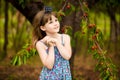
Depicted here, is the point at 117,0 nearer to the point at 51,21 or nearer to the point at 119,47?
the point at 51,21

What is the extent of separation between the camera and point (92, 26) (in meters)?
5.59

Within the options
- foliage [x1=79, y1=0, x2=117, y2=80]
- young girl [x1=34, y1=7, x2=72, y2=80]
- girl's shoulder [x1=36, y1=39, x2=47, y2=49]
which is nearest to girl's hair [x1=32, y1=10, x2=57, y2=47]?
young girl [x1=34, y1=7, x2=72, y2=80]

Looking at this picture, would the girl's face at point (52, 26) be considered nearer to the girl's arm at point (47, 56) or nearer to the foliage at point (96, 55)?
the girl's arm at point (47, 56)

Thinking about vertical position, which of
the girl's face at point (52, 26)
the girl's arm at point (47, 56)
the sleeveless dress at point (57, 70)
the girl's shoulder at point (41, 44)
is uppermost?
the girl's face at point (52, 26)

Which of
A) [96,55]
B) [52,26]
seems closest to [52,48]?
[52,26]

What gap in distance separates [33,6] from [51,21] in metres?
2.88

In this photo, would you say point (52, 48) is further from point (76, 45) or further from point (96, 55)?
point (76, 45)

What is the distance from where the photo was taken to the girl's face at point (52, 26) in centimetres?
495

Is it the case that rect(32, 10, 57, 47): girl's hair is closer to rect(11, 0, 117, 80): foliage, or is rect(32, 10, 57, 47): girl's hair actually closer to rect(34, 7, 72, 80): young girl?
rect(34, 7, 72, 80): young girl

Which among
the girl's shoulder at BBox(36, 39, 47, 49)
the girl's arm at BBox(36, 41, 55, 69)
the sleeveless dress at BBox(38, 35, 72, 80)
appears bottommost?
the sleeveless dress at BBox(38, 35, 72, 80)

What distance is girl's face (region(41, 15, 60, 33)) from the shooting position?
4951 millimetres

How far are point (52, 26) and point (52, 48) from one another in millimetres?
278

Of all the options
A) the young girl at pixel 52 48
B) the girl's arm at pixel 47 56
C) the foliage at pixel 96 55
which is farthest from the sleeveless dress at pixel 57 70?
the foliage at pixel 96 55

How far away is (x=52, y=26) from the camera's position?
4957 mm
